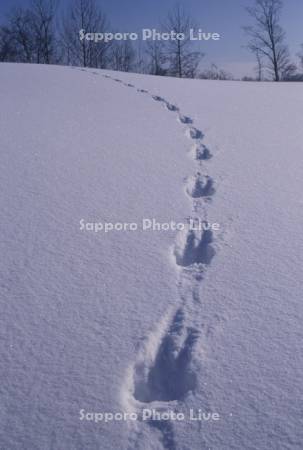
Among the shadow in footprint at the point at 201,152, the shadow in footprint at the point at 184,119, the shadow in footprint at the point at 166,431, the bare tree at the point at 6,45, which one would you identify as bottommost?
the shadow in footprint at the point at 166,431

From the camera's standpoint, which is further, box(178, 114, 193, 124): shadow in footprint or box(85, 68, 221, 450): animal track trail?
box(178, 114, 193, 124): shadow in footprint

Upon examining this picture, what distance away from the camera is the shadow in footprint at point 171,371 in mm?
1323

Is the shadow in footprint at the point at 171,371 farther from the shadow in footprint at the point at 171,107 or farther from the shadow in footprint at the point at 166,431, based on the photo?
the shadow in footprint at the point at 171,107

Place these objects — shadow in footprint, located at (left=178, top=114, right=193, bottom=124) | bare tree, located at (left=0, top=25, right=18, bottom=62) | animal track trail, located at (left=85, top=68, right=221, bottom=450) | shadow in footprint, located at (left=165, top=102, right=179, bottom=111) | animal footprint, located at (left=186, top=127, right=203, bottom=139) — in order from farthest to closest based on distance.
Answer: bare tree, located at (left=0, top=25, right=18, bottom=62), shadow in footprint, located at (left=165, top=102, right=179, bottom=111), shadow in footprint, located at (left=178, top=114, right=193, bottom=124), animal footprint, located at (left=186, top=127, right=203, bottom=139), animal track trail, located at (left=85, top=68, right=221, bottom=450)

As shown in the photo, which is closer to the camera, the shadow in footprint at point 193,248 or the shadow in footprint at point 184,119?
the shadow in footprint at point 193,248

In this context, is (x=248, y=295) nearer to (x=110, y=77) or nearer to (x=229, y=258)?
(x=229, y=258)

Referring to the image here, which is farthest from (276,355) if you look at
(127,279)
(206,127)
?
(206,127)

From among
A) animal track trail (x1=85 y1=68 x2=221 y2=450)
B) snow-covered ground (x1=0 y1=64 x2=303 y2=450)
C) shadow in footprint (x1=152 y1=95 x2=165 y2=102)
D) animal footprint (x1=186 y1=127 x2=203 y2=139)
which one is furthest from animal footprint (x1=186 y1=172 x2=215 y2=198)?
shadow in footprint (x1=152 y1=95 x2=165 y2=102)

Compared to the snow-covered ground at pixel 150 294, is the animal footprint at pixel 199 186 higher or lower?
higher

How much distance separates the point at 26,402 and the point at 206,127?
3269 mm

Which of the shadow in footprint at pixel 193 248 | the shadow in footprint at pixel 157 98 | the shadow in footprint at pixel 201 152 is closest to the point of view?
the shadow in footprint at pixel 193 248

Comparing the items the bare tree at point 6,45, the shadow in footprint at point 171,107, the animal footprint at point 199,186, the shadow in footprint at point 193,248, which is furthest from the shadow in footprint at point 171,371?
the bare tree at point 6,45

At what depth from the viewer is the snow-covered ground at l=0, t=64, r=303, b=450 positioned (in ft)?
3.86

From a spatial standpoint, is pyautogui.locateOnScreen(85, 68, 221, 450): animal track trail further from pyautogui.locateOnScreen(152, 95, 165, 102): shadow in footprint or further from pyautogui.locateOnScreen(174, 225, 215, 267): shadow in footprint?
pyautogui.locateOnScreen(152, 95, 165, 102): shadow in footprint
